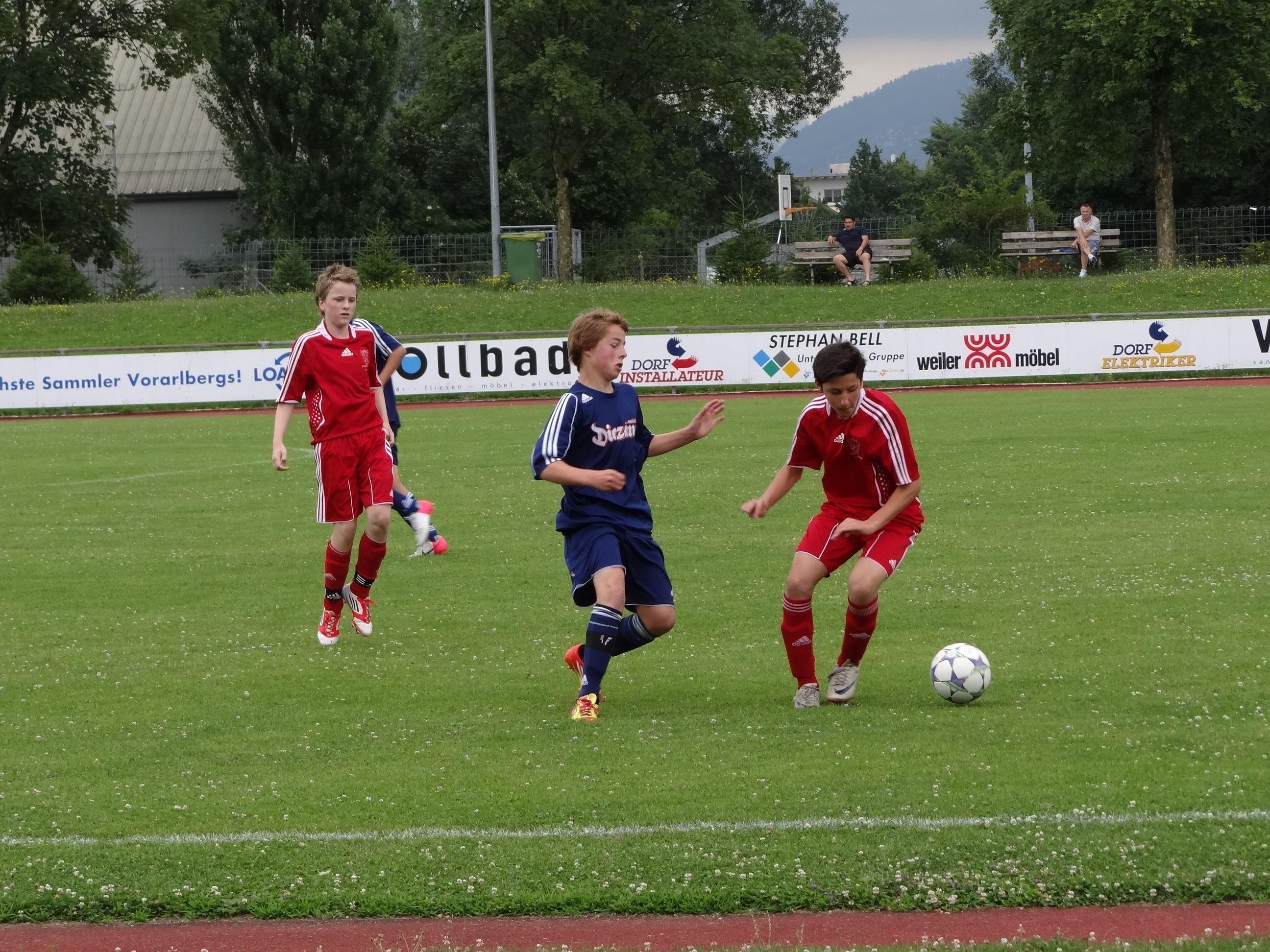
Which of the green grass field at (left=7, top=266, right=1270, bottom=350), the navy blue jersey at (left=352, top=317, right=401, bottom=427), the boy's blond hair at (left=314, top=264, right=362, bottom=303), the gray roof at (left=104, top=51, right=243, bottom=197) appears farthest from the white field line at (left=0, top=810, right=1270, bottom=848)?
the gray roof at (left=104, top=51, right=243, bottom=197)

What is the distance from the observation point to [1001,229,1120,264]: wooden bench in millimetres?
41094

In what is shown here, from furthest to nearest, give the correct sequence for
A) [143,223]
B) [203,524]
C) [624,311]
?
[143,223] → [624,311] → [203,524]

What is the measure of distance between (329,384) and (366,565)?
1176mm

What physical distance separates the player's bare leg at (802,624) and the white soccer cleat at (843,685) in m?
0.07

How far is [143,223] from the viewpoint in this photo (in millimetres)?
60094

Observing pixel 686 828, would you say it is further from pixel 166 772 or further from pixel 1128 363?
pixel 1128 363

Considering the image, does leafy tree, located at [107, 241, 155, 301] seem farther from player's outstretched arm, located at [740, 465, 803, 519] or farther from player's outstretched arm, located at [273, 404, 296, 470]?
player's outstretched arm, located at [740, 465, 803, 519]

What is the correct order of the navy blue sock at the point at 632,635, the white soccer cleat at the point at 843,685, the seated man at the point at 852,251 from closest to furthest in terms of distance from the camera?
the white soccer cleat at the point at 843,685 → the navy blue sock at the point at 632,635 → the seated man at the point at 852,251

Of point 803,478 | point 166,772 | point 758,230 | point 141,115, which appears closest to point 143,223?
point 141,115

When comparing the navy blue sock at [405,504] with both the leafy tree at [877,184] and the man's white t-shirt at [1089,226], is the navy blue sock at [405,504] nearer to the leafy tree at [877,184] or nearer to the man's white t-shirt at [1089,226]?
the man's white t-shirt at [1089,226]

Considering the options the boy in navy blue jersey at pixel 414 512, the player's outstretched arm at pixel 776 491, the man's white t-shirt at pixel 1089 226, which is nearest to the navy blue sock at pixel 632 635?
the player's outstretched arm at pixel 776 491

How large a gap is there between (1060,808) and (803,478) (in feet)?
37.7

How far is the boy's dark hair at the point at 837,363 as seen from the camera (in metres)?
6.70

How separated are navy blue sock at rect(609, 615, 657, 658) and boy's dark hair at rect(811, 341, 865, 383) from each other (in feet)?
5.06
